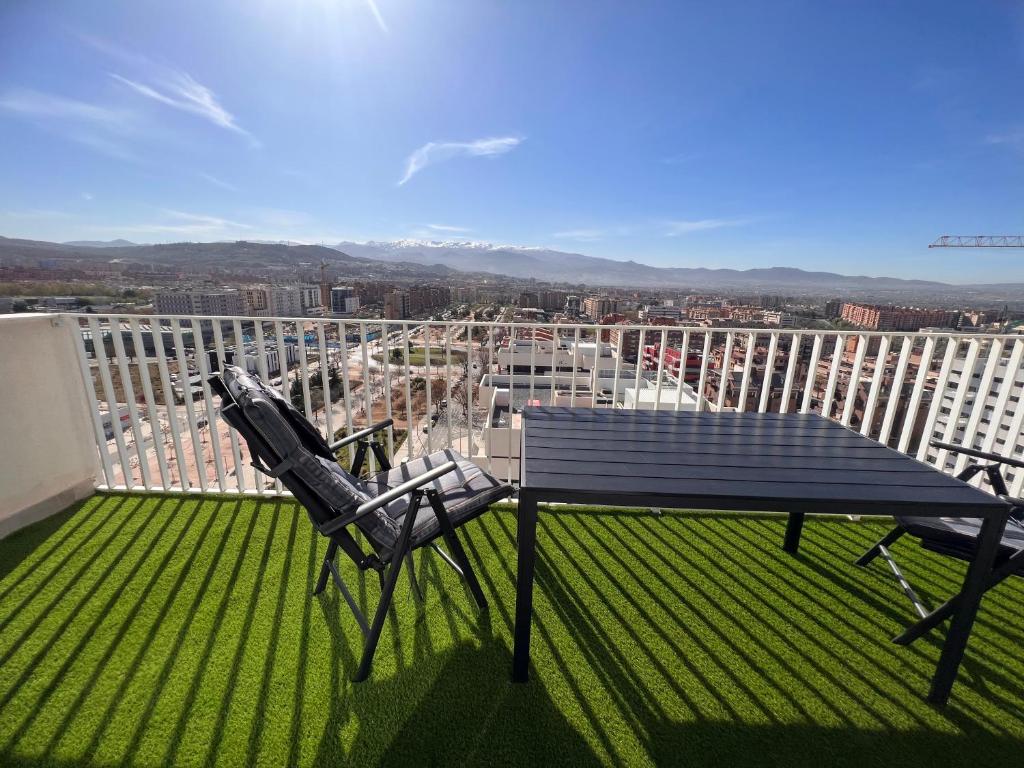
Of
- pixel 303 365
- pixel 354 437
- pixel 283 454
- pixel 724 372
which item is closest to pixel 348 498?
pixel 283 454

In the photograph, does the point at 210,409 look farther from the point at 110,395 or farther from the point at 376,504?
the point at 376,504

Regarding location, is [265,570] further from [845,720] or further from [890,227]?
[890,227]

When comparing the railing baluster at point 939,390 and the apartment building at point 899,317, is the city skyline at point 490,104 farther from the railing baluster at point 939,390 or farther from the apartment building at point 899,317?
the railing baluster at point 939,390

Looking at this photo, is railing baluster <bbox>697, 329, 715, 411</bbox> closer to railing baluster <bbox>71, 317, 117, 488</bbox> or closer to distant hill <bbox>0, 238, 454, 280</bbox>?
railing baluster <bbox>71, 317, 117, 488</bbox>

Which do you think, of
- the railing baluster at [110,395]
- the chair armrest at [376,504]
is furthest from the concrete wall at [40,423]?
the chair armrest at [376,504]

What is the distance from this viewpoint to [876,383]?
2658 millimetres

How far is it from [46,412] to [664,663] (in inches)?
148

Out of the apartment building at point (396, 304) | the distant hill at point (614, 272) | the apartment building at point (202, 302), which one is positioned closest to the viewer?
the apartment building at point (202, 302)

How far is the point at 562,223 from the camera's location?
20828 millimetres

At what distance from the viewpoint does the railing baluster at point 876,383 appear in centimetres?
258

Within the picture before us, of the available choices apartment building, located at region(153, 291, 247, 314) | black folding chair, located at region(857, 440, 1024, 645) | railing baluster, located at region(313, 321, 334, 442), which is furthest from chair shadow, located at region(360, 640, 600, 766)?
apartment building, located at region(153, 291, 247, 314)

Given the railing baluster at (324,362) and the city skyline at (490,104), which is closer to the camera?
the railing baluster at (324,362)

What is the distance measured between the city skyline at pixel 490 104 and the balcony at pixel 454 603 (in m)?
3.79

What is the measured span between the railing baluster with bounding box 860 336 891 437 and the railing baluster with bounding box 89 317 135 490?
490cm
